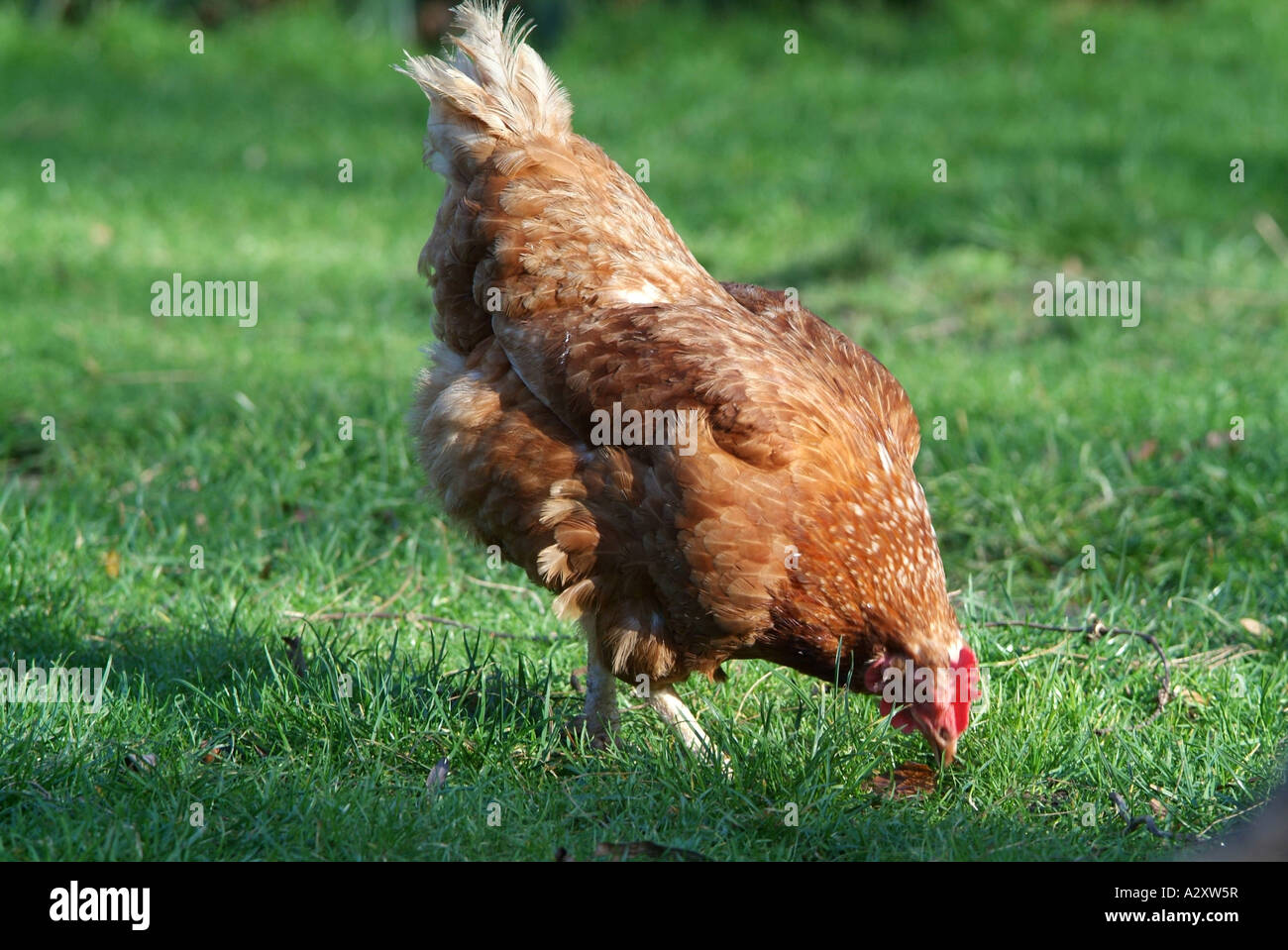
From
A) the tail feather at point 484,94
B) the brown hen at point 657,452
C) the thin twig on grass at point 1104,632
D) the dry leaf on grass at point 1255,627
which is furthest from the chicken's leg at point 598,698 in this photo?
the dry leaf on grass at point 1255,627

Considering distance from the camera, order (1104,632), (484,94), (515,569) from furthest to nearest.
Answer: (515,569), (1104,632), (484,94)

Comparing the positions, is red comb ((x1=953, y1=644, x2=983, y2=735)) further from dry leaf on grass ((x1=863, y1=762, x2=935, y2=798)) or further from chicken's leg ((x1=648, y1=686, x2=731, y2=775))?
chicken's leg ((x1=648, y1=686, x2=731, y2=775))

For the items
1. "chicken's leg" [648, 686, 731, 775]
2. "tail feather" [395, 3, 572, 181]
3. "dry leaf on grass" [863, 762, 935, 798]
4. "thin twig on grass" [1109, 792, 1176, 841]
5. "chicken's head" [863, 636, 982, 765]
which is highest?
"tail feather" [395, 3, 572, 181]

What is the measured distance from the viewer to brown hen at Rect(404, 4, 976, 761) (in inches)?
129

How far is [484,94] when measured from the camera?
12.9 ft

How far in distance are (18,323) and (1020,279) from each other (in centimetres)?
550

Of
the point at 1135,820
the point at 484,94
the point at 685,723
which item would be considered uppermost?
the point at 484,94

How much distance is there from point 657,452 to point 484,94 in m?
1.33

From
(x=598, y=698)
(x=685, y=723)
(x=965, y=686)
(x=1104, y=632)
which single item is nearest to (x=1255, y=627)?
(x=1104, y=632)

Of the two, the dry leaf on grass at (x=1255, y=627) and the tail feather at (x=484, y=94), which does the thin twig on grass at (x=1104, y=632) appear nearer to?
the dry leaf on grass at (x=1255, y=627)

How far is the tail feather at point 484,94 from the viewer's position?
3.91 m

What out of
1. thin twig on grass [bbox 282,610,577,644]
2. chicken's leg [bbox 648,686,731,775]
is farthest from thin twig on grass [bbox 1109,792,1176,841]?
thin twig on grass [bbox 282,610,577,644]

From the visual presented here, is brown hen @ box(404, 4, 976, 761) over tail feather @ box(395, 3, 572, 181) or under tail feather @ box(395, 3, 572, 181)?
under

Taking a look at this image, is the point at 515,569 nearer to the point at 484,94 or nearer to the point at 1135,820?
the point at 484,94
